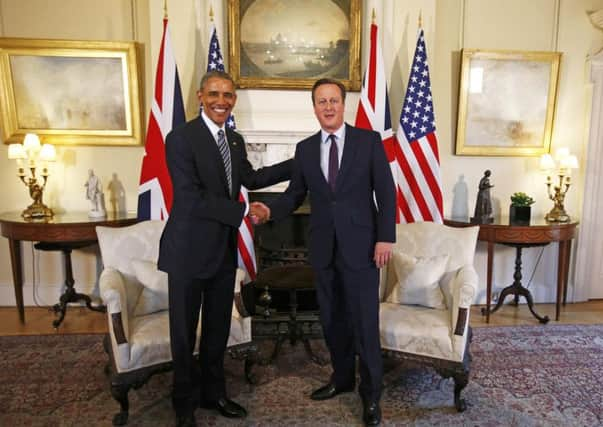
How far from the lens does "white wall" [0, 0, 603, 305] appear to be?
12.1ft

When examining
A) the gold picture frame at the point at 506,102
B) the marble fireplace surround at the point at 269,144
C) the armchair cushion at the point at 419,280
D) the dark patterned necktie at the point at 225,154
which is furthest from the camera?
the gold picture frame at the point at 506,102

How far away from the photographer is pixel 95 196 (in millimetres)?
3646

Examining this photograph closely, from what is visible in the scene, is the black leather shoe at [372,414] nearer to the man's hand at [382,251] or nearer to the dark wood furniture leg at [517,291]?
the man's hand at [382,251]

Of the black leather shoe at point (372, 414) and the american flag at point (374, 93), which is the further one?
the american flag at point (374, 93)

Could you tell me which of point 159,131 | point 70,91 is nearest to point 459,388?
point 159,131

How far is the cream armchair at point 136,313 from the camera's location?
219 centimetres

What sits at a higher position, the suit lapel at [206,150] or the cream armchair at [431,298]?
the suit lapel at [206,150]

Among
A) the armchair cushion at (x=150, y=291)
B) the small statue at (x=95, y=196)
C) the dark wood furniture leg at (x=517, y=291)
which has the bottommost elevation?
the dark wood furniture leg at (x=517, y=291)

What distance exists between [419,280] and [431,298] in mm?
131

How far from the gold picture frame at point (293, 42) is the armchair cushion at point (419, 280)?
182cm

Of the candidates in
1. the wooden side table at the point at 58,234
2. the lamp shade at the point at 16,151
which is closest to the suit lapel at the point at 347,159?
the wooden side table at the point at 58,234

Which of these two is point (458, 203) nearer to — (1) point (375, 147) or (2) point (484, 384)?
(2) point (484, 384)

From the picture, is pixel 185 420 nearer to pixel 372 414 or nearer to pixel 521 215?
pixel 372 414

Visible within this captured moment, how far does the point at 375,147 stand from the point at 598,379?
7.19 feet
